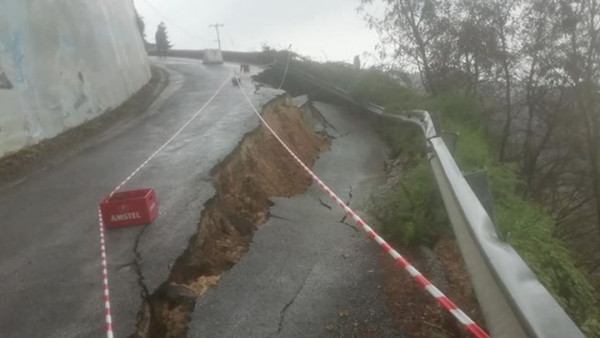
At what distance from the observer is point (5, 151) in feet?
27.9

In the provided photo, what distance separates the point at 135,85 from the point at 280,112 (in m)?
6.29

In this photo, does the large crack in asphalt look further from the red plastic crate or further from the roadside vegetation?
the red plastic crate

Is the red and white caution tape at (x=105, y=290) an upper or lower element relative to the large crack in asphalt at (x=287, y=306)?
upper

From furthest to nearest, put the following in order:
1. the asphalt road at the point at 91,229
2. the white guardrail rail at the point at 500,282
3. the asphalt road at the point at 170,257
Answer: the asphalt road at the point at 91,229, the asphalt road at the point at 170,257, the white guardrail rail at the point at 500,282

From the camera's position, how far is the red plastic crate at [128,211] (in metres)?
5.76

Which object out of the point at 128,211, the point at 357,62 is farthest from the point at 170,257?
the point at 357,62

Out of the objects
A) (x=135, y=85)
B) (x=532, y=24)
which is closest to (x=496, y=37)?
(x=532, y=24)

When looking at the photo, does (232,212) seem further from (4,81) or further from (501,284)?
(4,81)

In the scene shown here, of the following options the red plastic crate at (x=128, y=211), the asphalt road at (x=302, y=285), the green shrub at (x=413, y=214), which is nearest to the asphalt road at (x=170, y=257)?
the asphalt road at (x=302, y=285)

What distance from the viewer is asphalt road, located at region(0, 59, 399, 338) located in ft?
13.3

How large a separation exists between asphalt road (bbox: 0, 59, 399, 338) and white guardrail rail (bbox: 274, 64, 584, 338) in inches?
47.5

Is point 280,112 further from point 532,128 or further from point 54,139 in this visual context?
point 532,128

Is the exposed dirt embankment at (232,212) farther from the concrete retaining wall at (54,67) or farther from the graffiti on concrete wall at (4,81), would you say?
the graffiti on concrete wall at (4,81)

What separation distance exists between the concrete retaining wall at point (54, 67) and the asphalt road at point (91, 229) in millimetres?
960
